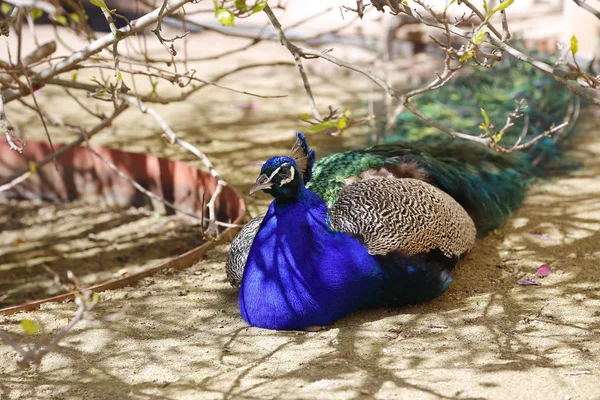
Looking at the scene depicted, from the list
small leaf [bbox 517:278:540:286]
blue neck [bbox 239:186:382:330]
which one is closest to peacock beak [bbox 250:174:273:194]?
blue neck [bbox 239:186:382:330]

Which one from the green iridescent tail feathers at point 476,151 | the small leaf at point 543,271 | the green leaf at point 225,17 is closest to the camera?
the green leaf at point 225,17

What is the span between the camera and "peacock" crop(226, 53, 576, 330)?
3176 millimetres

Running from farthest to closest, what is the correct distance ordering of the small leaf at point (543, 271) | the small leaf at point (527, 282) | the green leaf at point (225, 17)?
the small leaf at point (543, 271)
the small leaf at point (527, 282)
the green leaf at point (225, 17)

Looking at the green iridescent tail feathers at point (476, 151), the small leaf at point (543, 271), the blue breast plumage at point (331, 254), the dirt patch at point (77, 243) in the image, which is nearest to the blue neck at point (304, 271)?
the blue breast plumage at point (331, 254)

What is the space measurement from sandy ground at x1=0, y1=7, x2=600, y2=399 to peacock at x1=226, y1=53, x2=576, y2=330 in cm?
13

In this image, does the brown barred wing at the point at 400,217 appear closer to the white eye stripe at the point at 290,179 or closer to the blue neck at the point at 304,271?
the blue neck at the point at 304,271

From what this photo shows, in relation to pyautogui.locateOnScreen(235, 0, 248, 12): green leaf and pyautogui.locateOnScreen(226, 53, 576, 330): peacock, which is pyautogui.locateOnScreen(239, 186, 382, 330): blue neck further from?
pyautogui.locateOnScreen(235, 0, 248, 12): green leaf

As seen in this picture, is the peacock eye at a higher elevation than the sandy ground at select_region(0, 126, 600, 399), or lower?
higher

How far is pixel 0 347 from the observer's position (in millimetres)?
3254

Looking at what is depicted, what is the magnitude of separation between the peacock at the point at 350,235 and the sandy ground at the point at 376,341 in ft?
0.43

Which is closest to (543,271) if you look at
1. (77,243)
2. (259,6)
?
(259,6)

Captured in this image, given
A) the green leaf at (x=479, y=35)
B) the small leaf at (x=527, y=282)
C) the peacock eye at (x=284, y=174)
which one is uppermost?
the green leaf at (x=479, y=35)

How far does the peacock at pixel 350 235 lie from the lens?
3.18 metres

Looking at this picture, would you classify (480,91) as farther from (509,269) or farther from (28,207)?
(28,207)
